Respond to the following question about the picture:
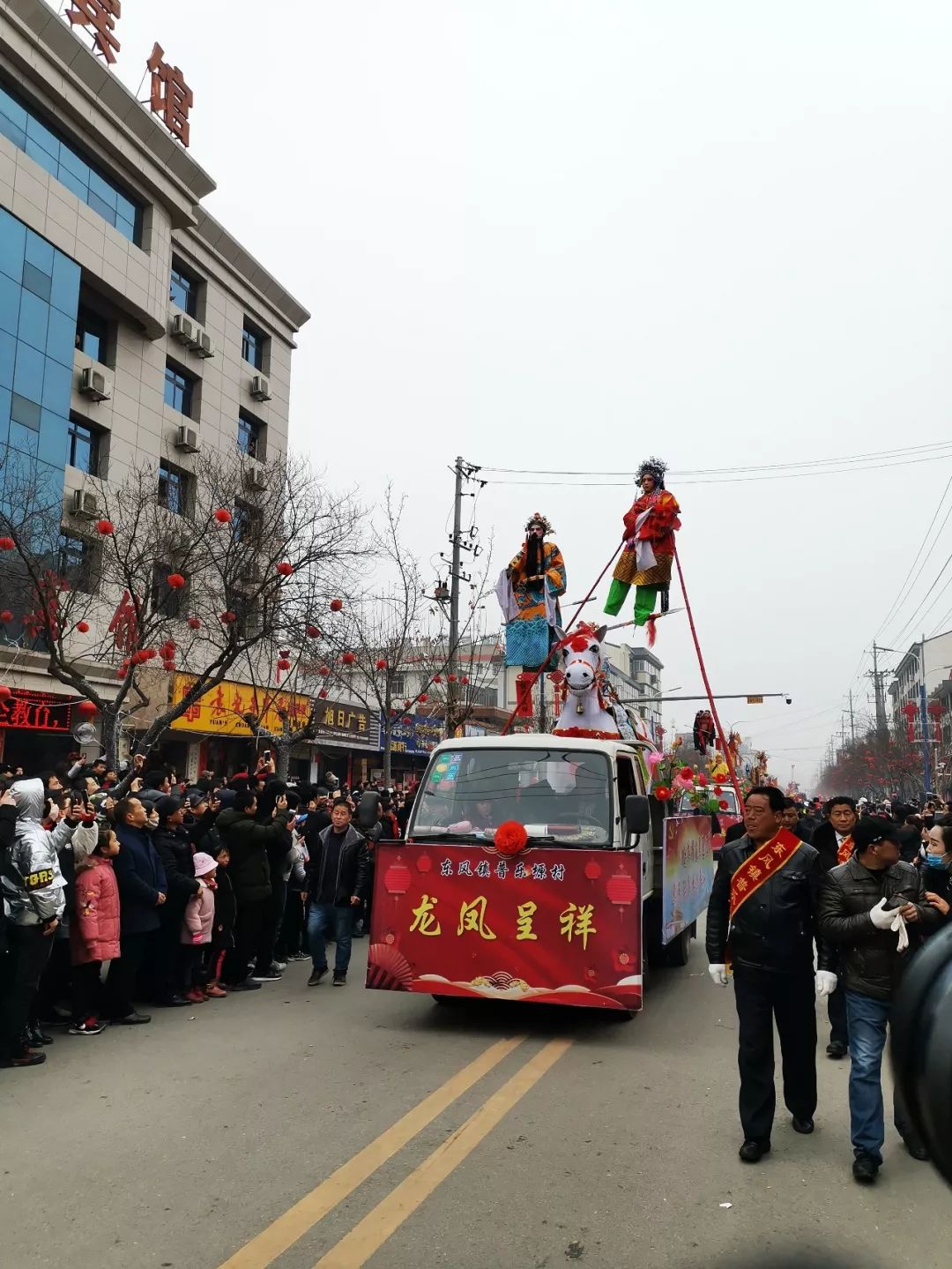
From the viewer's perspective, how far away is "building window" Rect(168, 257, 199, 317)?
30531 mm

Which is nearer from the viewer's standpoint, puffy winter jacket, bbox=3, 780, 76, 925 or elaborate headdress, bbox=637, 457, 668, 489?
puffy winter jacket, bbox=3, 780, 76, 925

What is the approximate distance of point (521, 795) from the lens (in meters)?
7.55

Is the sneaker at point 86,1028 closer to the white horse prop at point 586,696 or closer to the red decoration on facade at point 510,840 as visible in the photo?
the red decoration on facade at point 510,840

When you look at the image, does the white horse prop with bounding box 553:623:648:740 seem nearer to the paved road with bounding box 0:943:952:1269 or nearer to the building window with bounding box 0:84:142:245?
the paved road with bounding box 0:943:952:1269

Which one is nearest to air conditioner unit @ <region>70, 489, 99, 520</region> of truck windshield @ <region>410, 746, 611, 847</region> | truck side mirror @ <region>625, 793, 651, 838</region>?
truck windshield @ <region>410, 746, 611, 847</region>

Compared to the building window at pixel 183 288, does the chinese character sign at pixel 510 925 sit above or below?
below

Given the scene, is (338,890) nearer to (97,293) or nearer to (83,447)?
(83,447)

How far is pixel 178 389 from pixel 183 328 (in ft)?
6.55

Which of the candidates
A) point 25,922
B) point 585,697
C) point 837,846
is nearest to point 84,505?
point 585,697

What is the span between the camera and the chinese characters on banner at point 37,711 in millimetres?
21672

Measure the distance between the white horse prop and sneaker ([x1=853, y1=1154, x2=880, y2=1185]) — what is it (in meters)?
6.14

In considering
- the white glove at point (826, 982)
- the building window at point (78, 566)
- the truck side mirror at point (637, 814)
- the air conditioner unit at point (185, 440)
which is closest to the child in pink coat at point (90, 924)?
the truck side mirror at point (637, 814)

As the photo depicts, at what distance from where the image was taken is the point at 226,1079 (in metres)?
5.75

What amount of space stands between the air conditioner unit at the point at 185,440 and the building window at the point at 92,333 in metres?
2.92
